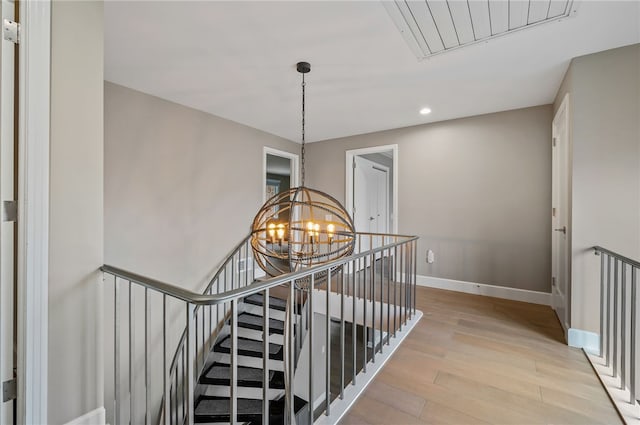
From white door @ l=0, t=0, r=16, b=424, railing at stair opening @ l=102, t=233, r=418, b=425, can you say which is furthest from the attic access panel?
white door @ l=0, t=0, r=16, b=424

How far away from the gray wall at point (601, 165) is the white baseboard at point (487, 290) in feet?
3.69

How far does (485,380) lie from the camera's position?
1.85 meters

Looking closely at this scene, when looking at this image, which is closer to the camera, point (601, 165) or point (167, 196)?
point (601, 165)

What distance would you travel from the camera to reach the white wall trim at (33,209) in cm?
120

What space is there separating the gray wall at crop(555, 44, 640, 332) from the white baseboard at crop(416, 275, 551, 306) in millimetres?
1125

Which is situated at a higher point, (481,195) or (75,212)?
(481,195)

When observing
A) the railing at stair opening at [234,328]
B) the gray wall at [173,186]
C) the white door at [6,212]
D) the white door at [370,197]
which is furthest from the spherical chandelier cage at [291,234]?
the white door at [370,197]

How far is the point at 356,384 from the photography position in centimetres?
180

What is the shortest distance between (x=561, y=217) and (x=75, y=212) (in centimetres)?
388

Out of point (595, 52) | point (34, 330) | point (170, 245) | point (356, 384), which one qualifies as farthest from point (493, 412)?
point (170, 245)

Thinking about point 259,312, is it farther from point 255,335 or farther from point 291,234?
point 291,234

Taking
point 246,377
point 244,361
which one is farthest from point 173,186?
point 246,377

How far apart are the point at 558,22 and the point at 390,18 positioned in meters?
1.14

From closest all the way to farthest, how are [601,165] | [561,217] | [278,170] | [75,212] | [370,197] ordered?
[75,212] → [601,165] → [561,217] → [370,197] → [278,170]
